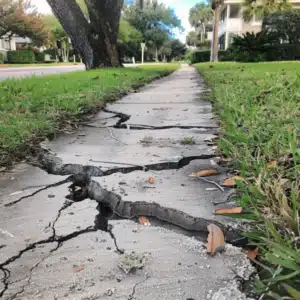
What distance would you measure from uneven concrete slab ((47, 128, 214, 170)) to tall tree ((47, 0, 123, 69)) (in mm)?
7058

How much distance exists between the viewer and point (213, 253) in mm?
1008

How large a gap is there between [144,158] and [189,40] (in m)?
71.0

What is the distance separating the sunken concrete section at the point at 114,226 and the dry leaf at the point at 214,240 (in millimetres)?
18

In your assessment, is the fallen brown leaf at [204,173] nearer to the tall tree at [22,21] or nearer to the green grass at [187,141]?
the green grass at [187,141]

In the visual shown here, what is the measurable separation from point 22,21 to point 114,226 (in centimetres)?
3396

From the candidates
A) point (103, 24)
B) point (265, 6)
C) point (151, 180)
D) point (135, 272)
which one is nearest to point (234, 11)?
point (265, 6)

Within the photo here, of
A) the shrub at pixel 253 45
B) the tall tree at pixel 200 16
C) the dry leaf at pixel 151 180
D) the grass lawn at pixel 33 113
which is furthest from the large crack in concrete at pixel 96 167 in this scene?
the tall tree at pixel 200 16

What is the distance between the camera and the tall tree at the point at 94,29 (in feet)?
29.3

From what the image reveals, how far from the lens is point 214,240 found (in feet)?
3.47

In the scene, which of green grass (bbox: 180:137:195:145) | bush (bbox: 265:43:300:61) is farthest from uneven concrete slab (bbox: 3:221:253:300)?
bush (bbox: 265:43:300:61)

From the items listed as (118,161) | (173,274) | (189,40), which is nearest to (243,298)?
(173,274)

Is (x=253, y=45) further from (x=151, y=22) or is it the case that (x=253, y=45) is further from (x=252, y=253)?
(x=151, y=22)

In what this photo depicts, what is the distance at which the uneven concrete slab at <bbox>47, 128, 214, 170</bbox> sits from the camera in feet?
5.96

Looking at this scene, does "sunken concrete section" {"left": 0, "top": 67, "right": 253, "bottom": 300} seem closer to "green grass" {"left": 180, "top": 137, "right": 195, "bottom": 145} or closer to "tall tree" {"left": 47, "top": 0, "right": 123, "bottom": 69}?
"green grass" {"left": 180, "top": 137, "right": 195, "bottom": 145}
